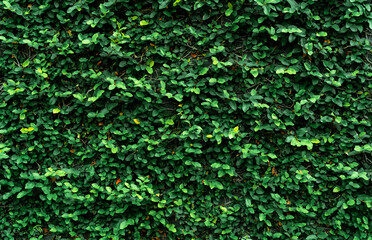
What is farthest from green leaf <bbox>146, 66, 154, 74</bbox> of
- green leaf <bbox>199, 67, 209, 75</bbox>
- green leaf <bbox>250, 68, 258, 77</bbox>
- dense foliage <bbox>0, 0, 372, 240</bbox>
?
green leaf <bbox>250, 68, 258, 77</bbox>

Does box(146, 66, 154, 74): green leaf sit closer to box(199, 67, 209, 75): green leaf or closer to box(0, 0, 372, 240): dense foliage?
box(0, 0, 372, 240): dense foliage

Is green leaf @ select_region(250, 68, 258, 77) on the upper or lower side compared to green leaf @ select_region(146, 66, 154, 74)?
lower

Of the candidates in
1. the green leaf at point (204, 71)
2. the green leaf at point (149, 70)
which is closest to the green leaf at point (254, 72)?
the green leaf at point (204, 71)

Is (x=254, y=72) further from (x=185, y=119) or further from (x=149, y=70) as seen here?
(x=149, y=70)

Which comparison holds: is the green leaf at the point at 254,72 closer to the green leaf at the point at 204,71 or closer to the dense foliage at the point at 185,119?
the dense foliage at the point at 185,119

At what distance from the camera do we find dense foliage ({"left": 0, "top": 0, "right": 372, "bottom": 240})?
7.74 ft

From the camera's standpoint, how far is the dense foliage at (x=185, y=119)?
236 cm

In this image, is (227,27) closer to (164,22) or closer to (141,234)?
(164,22)

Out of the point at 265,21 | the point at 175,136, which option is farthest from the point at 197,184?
the point at 265,21

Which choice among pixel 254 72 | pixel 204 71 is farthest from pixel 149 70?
pixel 254 72

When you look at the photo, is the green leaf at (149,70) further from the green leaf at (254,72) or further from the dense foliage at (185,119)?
the green leaf at (254,72)

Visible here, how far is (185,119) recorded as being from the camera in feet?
8.13

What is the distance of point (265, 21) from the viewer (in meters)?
2.38

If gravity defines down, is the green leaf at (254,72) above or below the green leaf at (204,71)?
below
